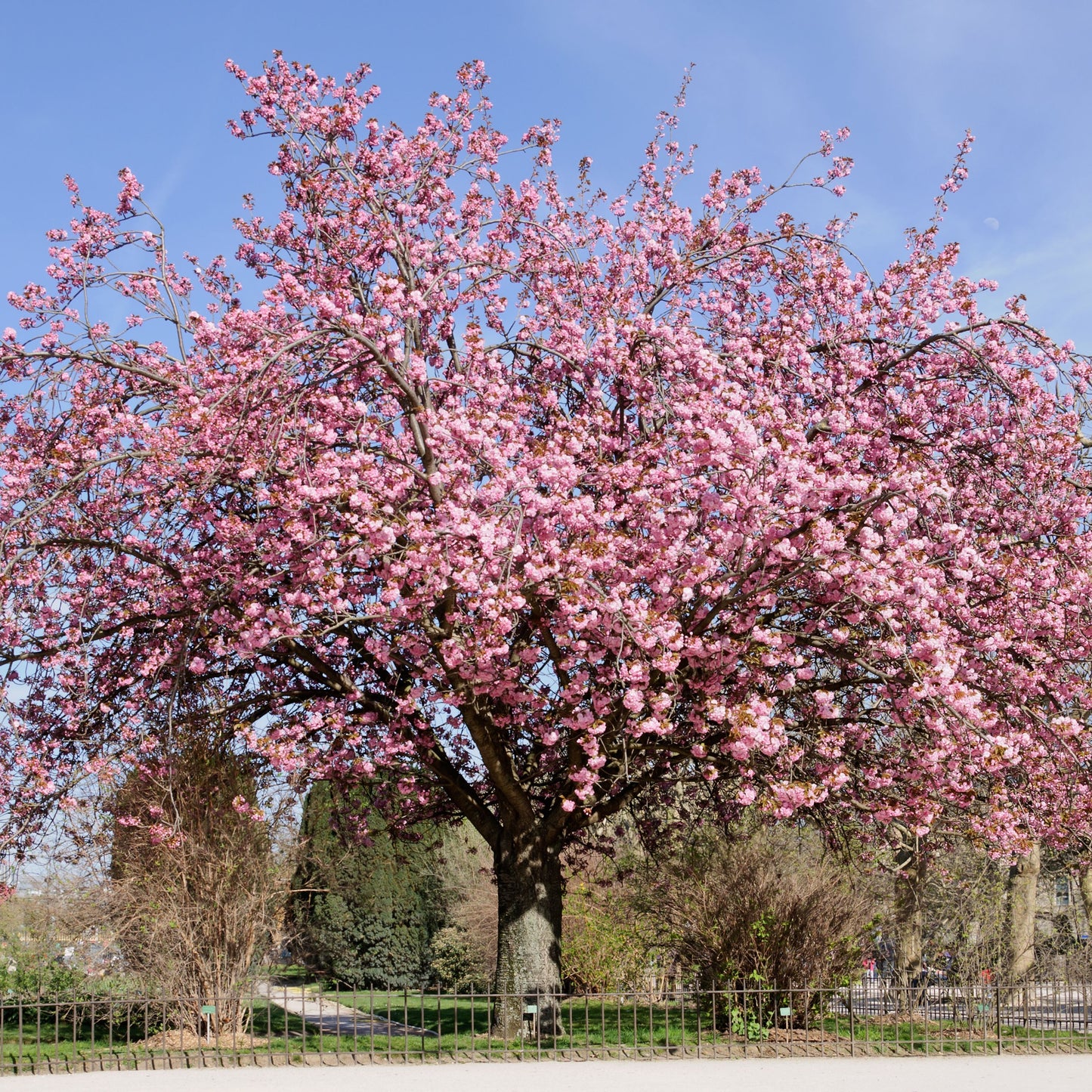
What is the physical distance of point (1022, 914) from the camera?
51.9 feet

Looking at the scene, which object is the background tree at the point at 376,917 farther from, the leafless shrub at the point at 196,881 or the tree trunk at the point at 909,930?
the leafless shrub at the point at 196,881

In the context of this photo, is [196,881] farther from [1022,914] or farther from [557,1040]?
[1022,914]

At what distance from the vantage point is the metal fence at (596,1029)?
1120cm

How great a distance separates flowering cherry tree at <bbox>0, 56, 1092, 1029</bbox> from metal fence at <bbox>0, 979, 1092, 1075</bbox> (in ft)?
3.12

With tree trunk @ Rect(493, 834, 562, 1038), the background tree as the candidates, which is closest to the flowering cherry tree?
tree trunk @ Rect(493, 834, 562, 1038)

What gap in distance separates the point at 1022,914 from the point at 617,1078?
8131 mm

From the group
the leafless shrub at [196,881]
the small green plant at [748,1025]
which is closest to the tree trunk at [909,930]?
the small green plant at [748,1025]

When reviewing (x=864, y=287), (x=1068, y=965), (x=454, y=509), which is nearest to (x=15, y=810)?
(x=454, y=509)

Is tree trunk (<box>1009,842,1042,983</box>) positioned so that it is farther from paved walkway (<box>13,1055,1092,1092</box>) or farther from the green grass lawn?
paved walkway (<box>13,1055,1092,1092</box>)

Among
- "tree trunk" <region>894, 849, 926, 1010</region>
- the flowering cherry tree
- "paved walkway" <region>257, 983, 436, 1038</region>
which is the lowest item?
"paved walkway" <region>257, 983, 436, 1038</region>

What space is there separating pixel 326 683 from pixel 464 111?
655 centimetres

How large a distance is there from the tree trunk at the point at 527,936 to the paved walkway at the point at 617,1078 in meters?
1.02

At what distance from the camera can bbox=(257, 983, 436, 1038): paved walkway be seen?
1270 centimetres

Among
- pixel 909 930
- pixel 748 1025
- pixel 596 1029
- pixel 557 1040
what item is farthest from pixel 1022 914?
pixel 557 1040
